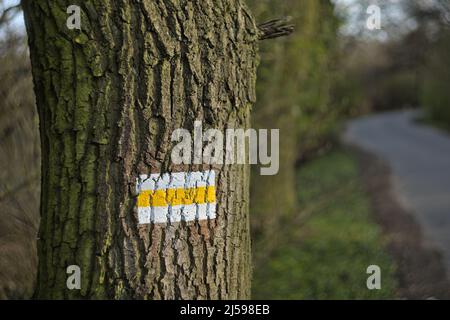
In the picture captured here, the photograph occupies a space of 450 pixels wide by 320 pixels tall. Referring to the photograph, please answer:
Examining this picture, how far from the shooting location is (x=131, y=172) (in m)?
2.33

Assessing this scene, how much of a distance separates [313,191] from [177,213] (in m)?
7.26

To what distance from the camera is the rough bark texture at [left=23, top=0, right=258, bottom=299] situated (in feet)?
7.55

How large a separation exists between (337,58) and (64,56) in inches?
334

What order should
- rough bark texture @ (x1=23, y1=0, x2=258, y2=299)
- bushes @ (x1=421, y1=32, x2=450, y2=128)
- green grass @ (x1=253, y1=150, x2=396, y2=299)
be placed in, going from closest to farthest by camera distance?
1. rough bark texture @ (x1=23, y1=0, x2=258, y2=299)
2. green grass @ (x1=253, y1=150, x2=396, y2=299)
3. bushes @ (x1=421, y1=32, x2=450, y2=128)

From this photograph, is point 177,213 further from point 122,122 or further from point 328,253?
point 328,253

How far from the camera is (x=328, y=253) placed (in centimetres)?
809

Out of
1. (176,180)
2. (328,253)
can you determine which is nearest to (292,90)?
(328,253)

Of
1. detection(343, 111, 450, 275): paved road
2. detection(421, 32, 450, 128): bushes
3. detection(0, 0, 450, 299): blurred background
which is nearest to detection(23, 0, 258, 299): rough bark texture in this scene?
detection(0, 0, 450, 299): blurred background

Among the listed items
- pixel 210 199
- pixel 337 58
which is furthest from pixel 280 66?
pixel 210 199

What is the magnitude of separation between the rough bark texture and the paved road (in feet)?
13.2

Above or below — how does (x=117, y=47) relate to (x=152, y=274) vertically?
above

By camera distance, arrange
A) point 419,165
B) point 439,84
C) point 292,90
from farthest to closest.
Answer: point 439,84
point 419,165
point 292,90

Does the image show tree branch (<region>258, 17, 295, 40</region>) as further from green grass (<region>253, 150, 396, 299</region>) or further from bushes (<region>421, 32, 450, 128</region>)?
bushes (<region>421, 32, 450, 128</region>)
